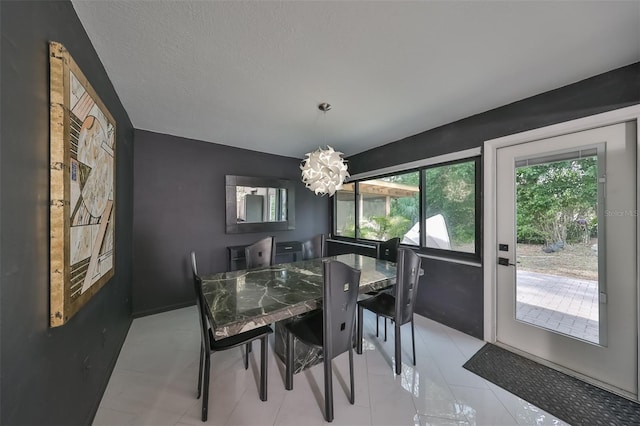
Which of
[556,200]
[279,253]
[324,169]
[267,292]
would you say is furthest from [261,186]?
[556,200]

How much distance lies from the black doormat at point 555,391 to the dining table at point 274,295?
3.67 feet

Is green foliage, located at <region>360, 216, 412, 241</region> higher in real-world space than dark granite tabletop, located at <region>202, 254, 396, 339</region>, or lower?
higher

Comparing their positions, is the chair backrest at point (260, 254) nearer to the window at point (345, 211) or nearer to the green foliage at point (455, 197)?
the window at point (345, 211)

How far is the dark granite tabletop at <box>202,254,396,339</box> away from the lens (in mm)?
1254

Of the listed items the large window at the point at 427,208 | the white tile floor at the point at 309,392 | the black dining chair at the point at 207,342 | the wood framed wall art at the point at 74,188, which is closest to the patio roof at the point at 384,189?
the large window at the point at 427,208

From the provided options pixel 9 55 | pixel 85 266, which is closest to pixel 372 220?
pixel 85 266

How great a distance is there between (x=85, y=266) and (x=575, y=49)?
131 inches

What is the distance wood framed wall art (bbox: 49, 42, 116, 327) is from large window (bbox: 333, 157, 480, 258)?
322 cm

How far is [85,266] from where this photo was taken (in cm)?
122

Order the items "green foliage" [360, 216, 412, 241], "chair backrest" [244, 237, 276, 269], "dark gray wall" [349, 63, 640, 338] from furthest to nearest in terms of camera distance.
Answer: "green foliage" [360, 216, 412, 241], "chair backrest" [244, 237, 276, 269], "dark gray wall" [349, 63, 640, 338]

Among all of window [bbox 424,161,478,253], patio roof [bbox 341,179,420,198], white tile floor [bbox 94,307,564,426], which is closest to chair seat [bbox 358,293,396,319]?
white tile floor [bbox 94,307,564,426]

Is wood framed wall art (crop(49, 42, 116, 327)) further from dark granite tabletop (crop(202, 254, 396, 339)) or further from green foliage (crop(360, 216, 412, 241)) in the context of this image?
green foliage (crop(360, 216, 412, 241))

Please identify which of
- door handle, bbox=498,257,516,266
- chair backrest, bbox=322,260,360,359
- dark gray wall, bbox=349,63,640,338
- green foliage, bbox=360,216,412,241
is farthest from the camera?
green foliage, bbox=360,216,412,241

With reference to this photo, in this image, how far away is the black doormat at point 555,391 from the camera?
146 cm
